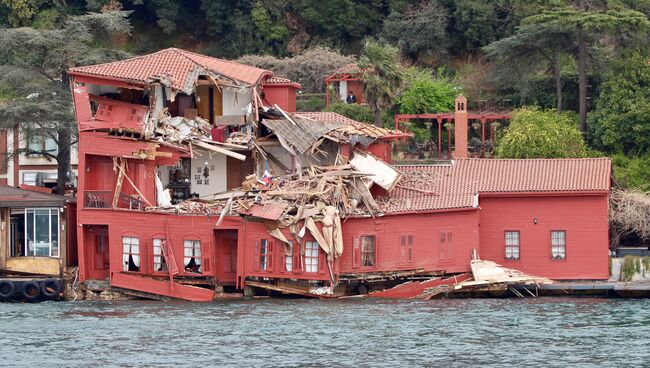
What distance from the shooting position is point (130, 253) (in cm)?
6425

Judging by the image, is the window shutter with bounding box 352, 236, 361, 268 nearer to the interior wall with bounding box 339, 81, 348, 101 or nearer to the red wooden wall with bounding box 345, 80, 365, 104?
the red wooden wall with bounding box 345, 80, 365, 104

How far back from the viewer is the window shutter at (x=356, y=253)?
63.1 meters

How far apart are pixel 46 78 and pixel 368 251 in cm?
1753

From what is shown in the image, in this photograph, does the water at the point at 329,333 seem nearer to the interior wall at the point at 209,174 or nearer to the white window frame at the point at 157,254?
the white window frame at the point at 157,254

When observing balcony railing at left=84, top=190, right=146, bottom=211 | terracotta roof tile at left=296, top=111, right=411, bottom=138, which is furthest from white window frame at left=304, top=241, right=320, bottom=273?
balcony railing at left=84, top=190, right=146, bottom=211

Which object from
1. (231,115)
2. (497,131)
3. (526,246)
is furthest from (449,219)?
(497,131)

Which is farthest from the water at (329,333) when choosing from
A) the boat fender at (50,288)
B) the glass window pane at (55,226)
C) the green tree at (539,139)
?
the green tree at (539,139)

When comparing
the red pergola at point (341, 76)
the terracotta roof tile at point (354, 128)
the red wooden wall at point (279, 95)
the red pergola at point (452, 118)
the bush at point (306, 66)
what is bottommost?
the terracotta roof tile at point (354, 128)

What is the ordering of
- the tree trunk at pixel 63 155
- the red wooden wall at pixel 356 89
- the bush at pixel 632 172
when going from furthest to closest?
the red wooden wall at pixel 356 89 < the tree trunk at pixel 63 155 < the bush at pixel 632 172

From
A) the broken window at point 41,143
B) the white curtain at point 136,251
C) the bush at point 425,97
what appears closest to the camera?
the white curtain at point 136,251

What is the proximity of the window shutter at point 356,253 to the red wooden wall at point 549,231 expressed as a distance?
4650 millimetres

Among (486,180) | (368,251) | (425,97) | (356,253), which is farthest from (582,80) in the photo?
(356,253)

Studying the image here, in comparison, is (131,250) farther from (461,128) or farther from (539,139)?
(539,139)

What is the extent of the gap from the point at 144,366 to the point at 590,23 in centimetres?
3130
